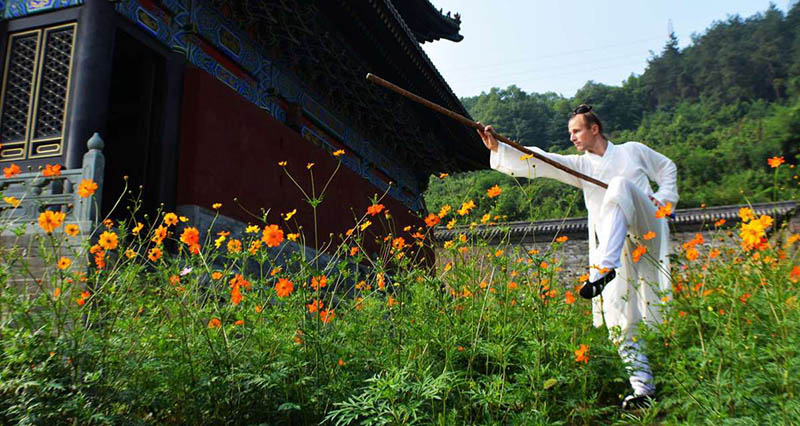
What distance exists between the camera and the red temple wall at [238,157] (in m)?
4.81

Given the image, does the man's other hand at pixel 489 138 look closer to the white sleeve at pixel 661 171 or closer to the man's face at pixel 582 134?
the man's face at pixel 582 134

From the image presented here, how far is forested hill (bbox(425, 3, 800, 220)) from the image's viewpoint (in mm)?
33125

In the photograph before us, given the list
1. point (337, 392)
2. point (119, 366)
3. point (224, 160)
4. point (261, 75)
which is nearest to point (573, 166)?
point (337, 392)

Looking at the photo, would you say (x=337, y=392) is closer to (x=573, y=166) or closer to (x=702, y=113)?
(x=573, y=166)

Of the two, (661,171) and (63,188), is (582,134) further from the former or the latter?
(63,188)

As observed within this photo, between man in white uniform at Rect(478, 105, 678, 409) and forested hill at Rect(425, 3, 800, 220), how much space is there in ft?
86.6

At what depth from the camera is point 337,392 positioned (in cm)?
189

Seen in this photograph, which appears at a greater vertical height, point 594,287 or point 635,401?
point 594,287

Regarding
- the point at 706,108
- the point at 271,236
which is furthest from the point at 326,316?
the point at 706,108

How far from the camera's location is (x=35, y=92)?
4324 millimetres

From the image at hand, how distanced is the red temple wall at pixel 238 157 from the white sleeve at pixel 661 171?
2.47 metres

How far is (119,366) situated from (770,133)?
39201 mm

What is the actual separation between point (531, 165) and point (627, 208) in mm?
574

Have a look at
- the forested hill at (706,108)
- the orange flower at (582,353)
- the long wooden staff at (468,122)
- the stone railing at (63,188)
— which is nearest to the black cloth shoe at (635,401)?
the orange flower at (582,353)
